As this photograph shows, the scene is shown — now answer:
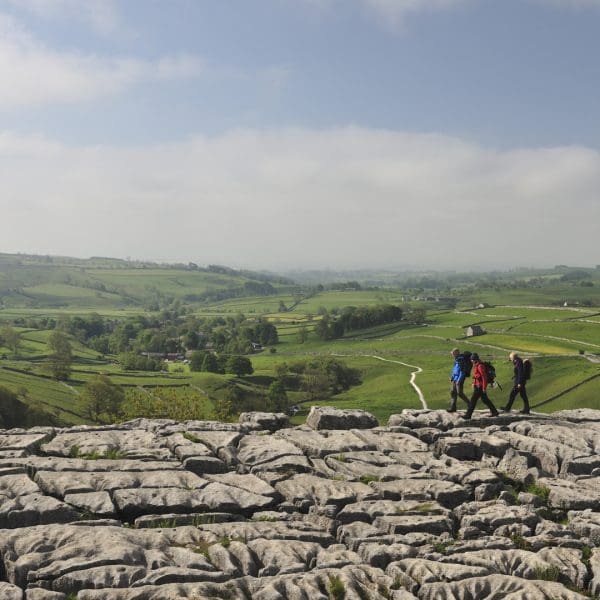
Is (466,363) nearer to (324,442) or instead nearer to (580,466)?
(580,466)

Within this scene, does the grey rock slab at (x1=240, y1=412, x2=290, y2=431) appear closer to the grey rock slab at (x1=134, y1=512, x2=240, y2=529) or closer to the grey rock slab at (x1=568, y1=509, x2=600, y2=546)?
the grey rock slab at (x1=134, y1=512, x2=240, y2=529)

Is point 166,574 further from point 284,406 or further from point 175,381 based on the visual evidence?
point 175,381

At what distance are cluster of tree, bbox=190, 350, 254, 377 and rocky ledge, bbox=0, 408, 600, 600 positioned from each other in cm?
11203

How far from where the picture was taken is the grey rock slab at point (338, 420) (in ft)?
94.9

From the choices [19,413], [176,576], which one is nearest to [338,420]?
[176,576]

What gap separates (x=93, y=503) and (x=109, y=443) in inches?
253

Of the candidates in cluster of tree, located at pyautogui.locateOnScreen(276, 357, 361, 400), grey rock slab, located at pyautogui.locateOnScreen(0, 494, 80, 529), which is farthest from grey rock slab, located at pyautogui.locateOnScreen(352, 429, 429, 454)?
cluster of tree, located at pyautogui.locateOnScreen(276, 357, 361, 400)

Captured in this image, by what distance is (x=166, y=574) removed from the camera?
42.0 ft

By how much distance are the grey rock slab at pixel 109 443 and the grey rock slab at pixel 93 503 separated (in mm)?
4490

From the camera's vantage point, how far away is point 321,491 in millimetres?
18969

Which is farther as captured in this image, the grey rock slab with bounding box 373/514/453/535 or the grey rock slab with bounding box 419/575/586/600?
the grey rock slab with bounding box 373/514/453/535

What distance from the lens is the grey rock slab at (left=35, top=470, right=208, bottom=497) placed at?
17.9 meters

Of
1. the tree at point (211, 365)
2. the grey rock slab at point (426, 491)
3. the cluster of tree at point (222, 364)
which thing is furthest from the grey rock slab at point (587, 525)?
the tree at point (211, 365)

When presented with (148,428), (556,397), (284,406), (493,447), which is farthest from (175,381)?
(493,447)
